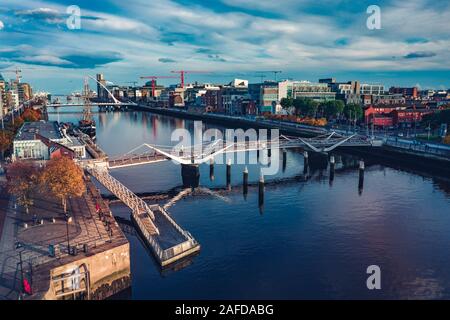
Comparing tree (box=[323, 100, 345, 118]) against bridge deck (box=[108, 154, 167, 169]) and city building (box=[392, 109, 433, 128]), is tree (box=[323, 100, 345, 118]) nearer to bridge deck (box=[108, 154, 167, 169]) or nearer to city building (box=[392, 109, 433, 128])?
city building (box=[392, 109, 433, 128])

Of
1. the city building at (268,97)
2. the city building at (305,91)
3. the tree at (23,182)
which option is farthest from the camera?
the city building at (305,91)

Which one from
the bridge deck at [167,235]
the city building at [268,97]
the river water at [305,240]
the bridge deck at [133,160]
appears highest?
the city building at [268,97]

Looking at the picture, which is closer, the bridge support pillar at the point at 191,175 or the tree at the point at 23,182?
the tree at the point at 23,182

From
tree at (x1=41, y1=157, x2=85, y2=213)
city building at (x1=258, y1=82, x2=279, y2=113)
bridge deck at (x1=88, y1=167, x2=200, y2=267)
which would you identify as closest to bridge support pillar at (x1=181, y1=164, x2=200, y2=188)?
bridge deck at (x1=88, y1=167, x2=200, y2=267)

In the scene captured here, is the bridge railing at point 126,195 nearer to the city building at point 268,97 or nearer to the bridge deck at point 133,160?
the bridge deck at point 133,160

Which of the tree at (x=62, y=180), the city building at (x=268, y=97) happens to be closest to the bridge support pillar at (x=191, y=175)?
the tree at (x=62, y=180)

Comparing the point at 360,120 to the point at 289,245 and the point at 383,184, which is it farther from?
the point at 289,245

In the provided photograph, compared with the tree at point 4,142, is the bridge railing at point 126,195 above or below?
below
